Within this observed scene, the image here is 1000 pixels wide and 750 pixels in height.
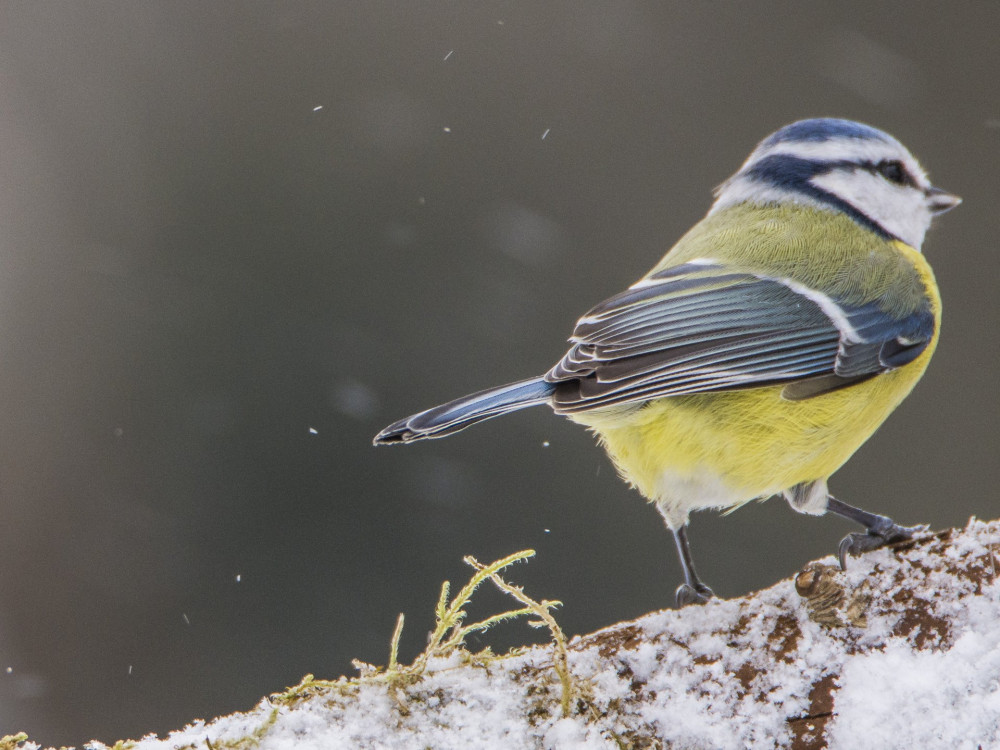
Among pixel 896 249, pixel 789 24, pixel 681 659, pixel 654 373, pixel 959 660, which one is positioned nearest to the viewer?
pixel 959 660

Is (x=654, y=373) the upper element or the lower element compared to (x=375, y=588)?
lower

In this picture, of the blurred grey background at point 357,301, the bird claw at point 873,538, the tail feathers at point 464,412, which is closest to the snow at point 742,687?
the bird claw at point 873,538

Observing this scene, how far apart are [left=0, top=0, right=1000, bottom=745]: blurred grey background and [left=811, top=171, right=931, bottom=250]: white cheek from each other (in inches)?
57.3

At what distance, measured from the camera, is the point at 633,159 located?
4.38m

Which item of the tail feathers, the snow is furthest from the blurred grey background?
the snow

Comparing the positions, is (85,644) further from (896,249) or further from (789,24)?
(789,24)

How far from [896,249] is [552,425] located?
1.82 metres

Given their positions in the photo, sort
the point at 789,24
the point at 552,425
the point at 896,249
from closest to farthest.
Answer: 1. the point at 896,249
2. the point at 552,425
3. the point at 789,24

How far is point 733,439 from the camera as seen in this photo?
6.85 ft

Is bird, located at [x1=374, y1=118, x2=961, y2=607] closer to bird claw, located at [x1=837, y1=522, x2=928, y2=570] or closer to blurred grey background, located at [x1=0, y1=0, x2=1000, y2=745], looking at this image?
bird claw, located at [x1=837, y1=522, x2=928, y2=570]

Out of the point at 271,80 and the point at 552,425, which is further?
the point at 271,80

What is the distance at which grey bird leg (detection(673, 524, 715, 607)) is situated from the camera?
2.28m

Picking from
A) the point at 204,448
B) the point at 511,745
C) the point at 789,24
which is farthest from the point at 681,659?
the point at 789,24

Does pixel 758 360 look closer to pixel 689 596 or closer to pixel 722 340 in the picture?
pixel 722 340
